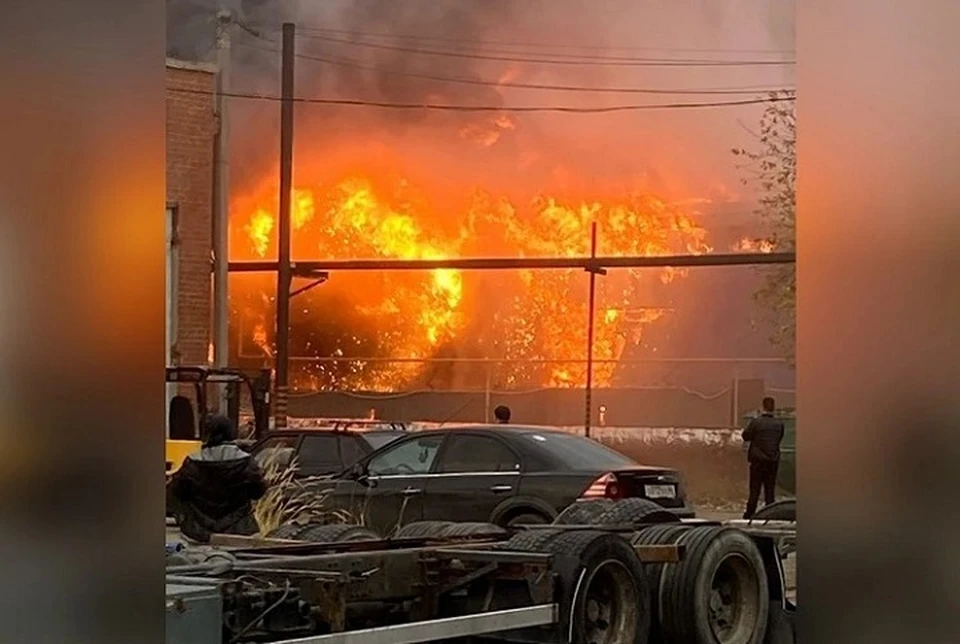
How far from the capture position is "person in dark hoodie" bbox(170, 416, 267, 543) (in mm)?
6684

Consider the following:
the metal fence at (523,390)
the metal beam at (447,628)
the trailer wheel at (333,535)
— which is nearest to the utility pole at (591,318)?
the metal fence at (523,390)

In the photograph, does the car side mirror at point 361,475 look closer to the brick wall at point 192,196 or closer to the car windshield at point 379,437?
the car windshield at point 379,437

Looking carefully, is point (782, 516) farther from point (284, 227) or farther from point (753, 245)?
point (753, 245)

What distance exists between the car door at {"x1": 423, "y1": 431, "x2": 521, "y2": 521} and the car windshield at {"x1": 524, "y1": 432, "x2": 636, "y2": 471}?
0.26 m

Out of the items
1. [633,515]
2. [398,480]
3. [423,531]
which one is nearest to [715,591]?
[633,515]

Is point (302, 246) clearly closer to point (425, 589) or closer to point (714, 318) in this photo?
point (714, 318)

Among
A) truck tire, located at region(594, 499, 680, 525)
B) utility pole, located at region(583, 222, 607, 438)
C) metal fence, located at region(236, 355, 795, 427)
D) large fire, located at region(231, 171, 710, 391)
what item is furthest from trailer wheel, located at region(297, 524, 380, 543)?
large fire, located at region(231, 171, 710, 391)

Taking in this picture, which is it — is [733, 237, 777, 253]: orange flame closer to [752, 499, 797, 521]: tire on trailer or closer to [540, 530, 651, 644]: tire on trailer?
[752, 499, 797, 521]: tire on trailer

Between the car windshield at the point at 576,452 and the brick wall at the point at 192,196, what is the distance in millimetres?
6717

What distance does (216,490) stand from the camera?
6715 millimetres
